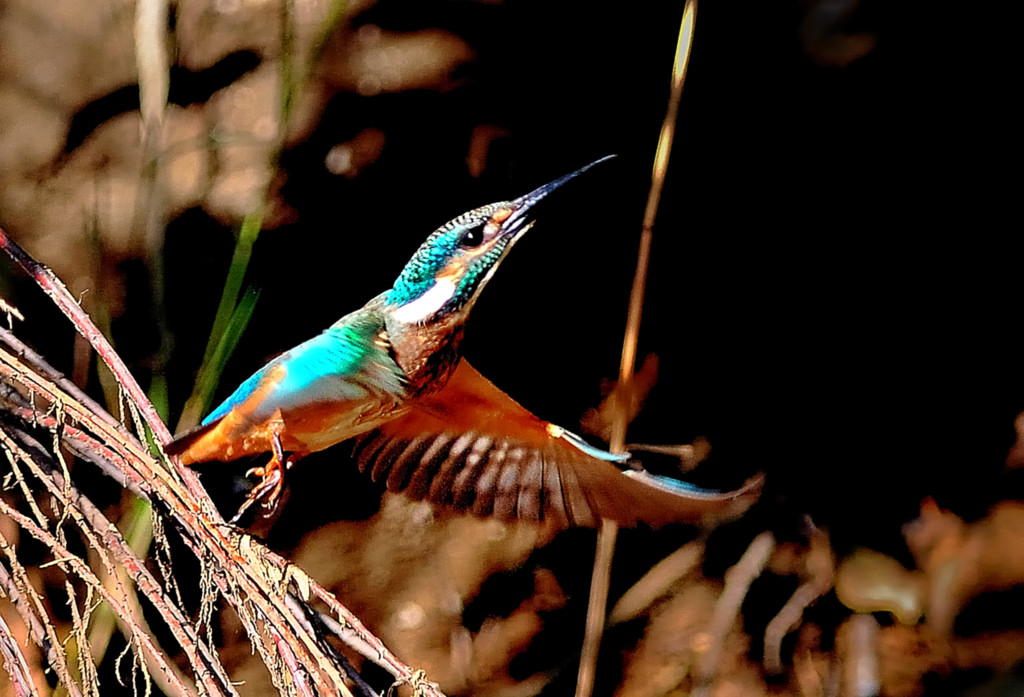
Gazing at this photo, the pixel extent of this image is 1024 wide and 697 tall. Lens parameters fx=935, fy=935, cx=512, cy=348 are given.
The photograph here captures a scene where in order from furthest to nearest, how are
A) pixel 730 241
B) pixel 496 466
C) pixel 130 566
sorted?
pixel 730 241, pixel 496 466, pixel 130 566

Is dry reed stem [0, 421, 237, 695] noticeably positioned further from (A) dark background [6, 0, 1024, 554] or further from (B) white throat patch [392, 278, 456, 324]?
(B) white throat patch [392, 278, 456, 324]

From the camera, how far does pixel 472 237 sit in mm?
637

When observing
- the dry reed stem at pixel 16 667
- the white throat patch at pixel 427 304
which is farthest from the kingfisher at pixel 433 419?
the dry reed stem at pixel 16 667

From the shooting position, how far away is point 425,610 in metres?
0.78

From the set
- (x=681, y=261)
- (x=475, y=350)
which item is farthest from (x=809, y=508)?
(x=475, y=350)

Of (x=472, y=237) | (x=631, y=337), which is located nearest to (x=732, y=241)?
(x=631, y=337)

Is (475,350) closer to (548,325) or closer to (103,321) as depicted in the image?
(548,325)

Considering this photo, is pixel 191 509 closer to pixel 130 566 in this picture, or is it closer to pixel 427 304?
pixel 130 566

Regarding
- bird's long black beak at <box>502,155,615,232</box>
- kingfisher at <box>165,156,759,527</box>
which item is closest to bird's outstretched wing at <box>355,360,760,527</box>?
kingfisher at <box>165,156,759,527</box>

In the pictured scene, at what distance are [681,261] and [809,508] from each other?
0.29 m

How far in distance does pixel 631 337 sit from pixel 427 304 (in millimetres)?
207

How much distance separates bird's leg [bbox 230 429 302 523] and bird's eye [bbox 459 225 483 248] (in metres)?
0.17

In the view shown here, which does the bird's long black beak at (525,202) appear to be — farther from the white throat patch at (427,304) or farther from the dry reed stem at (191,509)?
the dry reed stem at (191,509)

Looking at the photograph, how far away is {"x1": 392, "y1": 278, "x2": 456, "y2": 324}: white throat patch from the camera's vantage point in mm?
624
